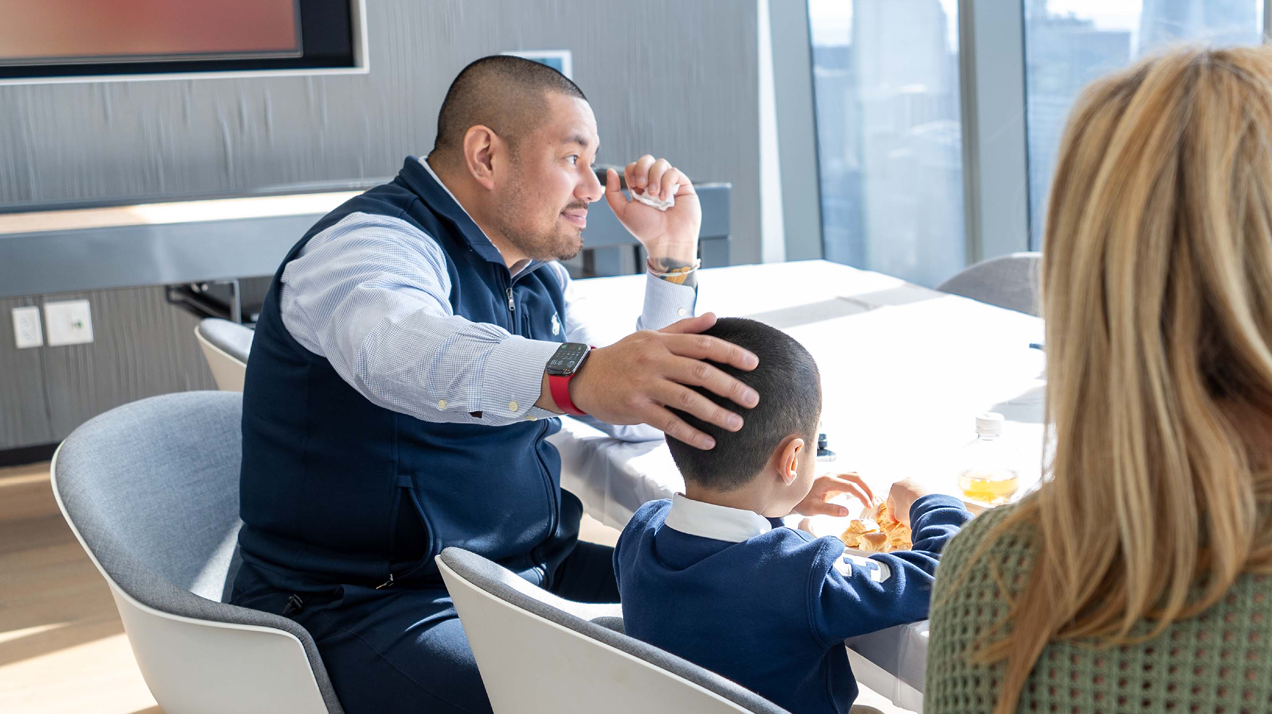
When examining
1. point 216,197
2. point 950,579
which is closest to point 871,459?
point 950,579

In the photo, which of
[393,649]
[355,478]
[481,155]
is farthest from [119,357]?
[393,649]

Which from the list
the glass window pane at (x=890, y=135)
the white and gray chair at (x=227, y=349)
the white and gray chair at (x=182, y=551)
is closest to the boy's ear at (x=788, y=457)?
the white and gray chair at (x=182, y=551)

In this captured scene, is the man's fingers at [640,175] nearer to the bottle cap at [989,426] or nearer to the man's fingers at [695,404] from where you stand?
the bottle cap at [989,426]

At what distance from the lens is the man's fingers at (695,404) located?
0.93m

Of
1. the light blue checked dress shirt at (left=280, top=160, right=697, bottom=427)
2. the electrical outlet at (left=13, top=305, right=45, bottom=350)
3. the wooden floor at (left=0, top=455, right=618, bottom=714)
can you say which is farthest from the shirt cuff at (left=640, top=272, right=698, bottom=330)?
the electrical outlet at (left=13, top=305, right=45, bottom=350)

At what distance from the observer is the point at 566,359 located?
1.03m

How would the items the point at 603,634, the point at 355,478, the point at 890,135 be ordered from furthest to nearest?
1. the point at 890,135
2. the point at 355,478
3. the point at 603,634

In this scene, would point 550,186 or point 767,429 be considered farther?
point 550,186

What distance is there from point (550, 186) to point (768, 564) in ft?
2.53

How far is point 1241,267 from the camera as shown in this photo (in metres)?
0.57

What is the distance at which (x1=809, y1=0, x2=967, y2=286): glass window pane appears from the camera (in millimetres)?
4227

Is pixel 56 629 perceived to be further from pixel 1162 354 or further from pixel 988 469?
pixel 1162 354

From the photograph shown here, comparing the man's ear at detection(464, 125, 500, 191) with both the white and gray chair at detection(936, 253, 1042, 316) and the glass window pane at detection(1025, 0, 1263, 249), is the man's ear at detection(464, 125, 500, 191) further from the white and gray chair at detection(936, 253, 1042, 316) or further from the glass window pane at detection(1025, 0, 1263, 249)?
the glass window pane at detection(1025, 0, 1263, 249)

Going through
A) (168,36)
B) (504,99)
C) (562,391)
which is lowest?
(562,391)
